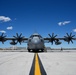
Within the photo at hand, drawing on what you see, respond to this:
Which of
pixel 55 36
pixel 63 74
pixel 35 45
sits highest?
pixel 55 36

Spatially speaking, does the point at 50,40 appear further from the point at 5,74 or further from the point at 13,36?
the point at 5,74

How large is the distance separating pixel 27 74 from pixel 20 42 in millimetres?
36368

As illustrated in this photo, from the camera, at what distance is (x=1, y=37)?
40500 mm

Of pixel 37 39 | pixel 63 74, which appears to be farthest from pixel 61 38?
pixel 63 74

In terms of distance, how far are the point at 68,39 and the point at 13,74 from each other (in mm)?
37392

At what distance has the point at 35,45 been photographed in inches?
1098

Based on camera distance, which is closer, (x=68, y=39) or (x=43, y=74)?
(x=43, y=74)

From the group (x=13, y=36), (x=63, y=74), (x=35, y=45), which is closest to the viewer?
(x=63, y=74)

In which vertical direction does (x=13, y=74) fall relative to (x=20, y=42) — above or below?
below

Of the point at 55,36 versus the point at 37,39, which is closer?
the point at 37,39

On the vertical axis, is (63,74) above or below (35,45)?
below

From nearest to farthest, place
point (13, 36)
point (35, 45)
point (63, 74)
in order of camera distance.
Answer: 1. point (63, 74)
2. point (35, 45)
3. point (13, 36)

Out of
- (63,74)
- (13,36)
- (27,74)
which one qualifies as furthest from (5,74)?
(13,36)

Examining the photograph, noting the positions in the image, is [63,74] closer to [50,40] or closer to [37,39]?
[37,39]
